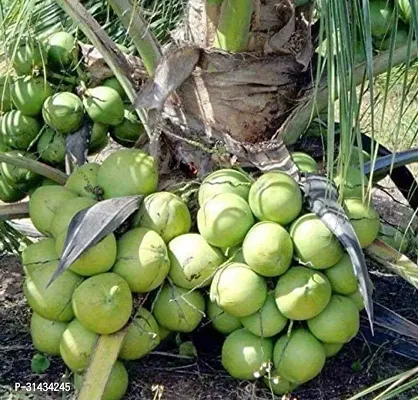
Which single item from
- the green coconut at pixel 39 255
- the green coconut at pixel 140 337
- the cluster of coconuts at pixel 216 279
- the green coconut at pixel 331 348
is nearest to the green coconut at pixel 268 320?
the cluster of coconuts at pixel 216 279

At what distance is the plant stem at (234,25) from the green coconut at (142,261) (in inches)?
18.4

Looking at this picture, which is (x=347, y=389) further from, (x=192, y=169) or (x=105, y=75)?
(x=105, y=75)

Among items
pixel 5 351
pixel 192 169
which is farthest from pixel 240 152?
→ pixel 5 351

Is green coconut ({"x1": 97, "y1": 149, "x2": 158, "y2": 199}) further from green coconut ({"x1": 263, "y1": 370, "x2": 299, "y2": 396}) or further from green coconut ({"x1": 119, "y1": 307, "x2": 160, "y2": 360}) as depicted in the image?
green coconut ({"x1": 263, "y1": 370, "x2": 299, "y2": 396})

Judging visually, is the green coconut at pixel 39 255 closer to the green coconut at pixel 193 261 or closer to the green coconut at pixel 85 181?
the green coconut at pixel 85 181

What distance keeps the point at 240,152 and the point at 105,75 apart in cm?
42

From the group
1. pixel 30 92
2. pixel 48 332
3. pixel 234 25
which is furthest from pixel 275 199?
pixel 30 92

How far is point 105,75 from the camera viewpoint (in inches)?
88.0

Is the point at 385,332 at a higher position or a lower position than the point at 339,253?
lower

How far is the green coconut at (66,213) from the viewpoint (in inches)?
74.5

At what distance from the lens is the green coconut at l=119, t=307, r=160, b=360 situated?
6.21ft

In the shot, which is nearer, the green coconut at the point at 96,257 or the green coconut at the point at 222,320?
the green coconut at the point at 96,257

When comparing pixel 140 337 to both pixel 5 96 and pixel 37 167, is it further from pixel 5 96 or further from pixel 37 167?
pixel 5 96

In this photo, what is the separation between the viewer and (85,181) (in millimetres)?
2000
